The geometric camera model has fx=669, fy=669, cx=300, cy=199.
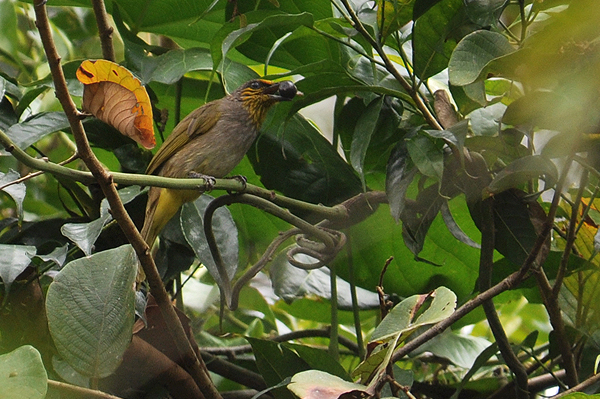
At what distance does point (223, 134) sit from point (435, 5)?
31.9 inches

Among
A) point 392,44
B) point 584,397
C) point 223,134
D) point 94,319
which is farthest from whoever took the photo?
point 223,134

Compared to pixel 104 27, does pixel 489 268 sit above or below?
below

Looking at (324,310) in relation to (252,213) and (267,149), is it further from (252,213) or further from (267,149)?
(267,149)

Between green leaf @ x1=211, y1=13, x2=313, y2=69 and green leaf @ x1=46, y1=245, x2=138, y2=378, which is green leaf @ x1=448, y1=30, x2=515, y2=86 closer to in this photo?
green leaf @ x1=211, y1=13, x2=313, y2=69

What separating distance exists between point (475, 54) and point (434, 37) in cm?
22

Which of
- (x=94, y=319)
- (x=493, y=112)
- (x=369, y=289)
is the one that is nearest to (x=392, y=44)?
(x=493, y=112)

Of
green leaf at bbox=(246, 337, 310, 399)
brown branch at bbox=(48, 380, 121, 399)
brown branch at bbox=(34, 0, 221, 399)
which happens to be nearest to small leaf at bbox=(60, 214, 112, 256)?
brown branch at bbox=(34, 0, 221, 399)

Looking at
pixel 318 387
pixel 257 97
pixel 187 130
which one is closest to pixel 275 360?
pixel 318 387

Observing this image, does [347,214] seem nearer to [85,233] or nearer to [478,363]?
[478,363]

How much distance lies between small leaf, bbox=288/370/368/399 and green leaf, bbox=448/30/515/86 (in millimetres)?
476

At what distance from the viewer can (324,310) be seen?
187 cm

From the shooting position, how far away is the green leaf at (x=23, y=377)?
0.73 m

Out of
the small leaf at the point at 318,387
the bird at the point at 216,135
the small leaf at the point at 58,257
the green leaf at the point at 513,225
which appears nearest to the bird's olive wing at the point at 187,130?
the bird at the point at 216,135

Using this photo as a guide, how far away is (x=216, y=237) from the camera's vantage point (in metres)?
1.32
